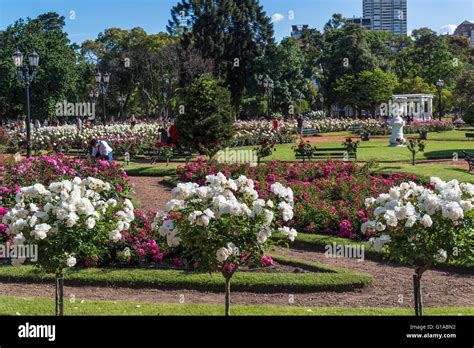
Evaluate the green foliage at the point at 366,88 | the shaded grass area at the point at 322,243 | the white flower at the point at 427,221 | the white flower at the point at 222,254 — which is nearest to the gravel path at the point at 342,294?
the shaded grass area at the point at 322,243

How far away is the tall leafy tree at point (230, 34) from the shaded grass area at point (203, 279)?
23312 millimetres

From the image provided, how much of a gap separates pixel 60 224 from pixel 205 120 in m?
13.4

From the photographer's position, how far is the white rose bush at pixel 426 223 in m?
5.69

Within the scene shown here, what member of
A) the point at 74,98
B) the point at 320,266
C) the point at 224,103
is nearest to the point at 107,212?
the point at 320,266

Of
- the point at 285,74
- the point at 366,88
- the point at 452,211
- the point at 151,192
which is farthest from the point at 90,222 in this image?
the point at 366,88

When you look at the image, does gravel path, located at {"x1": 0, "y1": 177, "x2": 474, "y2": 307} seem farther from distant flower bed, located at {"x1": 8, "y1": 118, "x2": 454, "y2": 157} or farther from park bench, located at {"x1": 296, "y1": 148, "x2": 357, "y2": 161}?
distant flower bed, located at {"x1": 8, "y1": 118, "x2": 454, "y2": 157}

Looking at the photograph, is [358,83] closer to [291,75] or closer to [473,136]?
[291,75]

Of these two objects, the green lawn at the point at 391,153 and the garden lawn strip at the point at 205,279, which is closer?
the garden lawn strip at the point at 205,279

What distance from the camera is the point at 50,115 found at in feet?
128

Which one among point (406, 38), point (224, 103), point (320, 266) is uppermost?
point (406, 38)

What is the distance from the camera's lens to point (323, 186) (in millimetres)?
14172

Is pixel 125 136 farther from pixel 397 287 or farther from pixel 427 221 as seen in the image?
pixel 427 221

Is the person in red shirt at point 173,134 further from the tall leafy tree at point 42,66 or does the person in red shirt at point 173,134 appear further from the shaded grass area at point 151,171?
the tall leafy tree at point 42,66

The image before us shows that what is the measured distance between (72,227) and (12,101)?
120ft
